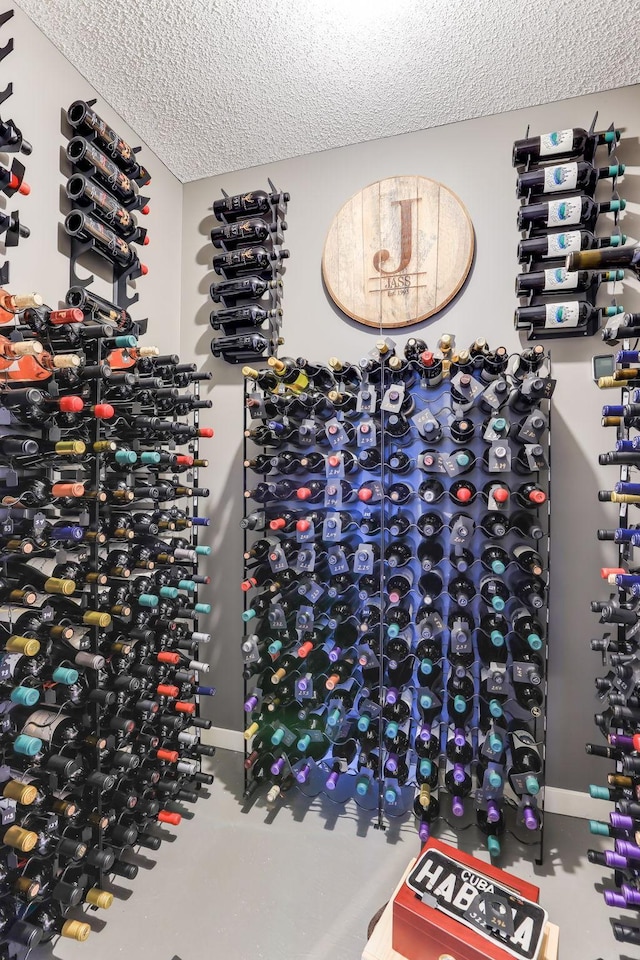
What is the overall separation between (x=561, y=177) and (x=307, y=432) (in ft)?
4.54

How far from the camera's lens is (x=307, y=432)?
1.90m

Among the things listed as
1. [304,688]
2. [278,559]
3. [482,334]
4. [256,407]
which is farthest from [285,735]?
[482,334]

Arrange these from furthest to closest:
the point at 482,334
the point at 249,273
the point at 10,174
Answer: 1. the point at 249,273
2. the point at 482,334
3. the point at 10,174

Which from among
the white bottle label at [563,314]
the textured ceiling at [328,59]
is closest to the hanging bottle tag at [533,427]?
the white bottle label at [563,314]

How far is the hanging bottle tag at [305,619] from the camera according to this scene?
1.86 m

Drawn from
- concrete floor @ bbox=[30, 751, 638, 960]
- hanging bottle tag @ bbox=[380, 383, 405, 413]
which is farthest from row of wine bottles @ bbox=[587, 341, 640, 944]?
hanging bottle tag @ bbox=[380, 383, 405, 413]

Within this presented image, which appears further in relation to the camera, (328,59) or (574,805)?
(574,805)

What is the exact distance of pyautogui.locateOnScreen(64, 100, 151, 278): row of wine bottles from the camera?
1700 millimetres

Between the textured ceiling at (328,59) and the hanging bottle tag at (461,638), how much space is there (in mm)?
2086

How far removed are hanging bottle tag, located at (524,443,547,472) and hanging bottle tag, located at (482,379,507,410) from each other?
7.3 inches

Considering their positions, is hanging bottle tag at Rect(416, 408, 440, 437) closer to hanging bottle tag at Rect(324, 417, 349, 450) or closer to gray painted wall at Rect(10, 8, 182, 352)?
hanging bottle tag at Rect(324, 417, 349, 450)

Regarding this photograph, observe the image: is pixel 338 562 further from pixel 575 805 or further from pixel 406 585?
pixel 575 805

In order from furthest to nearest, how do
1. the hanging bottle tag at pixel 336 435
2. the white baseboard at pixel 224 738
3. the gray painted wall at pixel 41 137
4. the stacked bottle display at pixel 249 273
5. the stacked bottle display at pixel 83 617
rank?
the white baseboard at pixel 224 738 < the stacked bottle display at pixel 249 273 < the hanging bottle tag at pixel 336 435 < the gray painted wall at pixel 41 137 < the stacked bottle display at pixel 83 617

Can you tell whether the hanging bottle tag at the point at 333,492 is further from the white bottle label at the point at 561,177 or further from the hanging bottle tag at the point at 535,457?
the white bottle label at the point at 561,177
